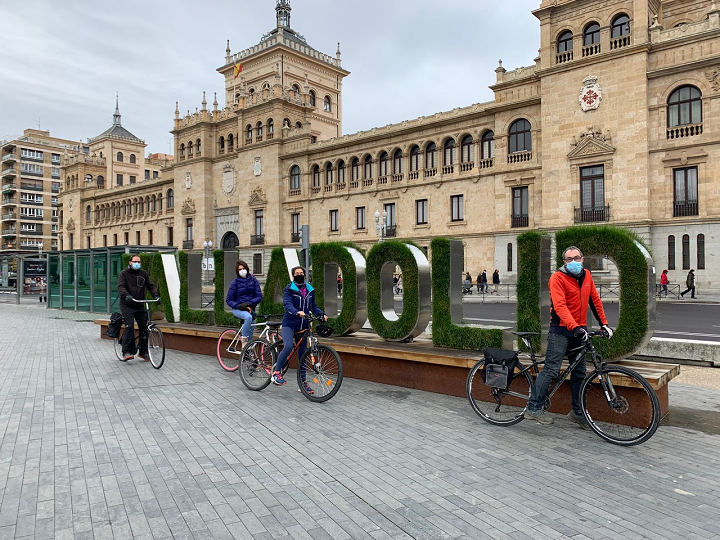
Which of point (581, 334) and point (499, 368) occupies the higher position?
point (581, 334)

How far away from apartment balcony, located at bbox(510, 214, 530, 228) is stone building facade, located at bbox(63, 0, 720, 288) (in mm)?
82

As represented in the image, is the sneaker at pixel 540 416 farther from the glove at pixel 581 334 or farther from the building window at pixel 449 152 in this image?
the building window at pixel 449 152

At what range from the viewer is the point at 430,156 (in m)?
38.4

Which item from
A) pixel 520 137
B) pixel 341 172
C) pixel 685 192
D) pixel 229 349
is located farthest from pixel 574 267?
pixel 341 172

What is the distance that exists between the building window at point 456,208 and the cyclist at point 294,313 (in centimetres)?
2989

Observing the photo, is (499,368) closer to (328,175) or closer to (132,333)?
(132,333)

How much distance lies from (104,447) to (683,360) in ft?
28.1

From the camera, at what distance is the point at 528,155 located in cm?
3256

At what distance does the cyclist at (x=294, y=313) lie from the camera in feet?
24.9

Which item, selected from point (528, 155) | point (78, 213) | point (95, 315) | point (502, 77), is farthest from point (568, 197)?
point (78, 213)

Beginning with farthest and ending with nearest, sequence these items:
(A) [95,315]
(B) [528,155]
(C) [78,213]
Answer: (C) [78,213], (B) [528,155], (A) [95,315]

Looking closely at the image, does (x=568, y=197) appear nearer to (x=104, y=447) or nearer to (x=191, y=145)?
(x=104, y=447)

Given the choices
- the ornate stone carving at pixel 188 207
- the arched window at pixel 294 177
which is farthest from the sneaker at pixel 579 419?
the ornate stone carving at pixel 188 207

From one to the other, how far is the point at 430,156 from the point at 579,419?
Answer: 34.2m
